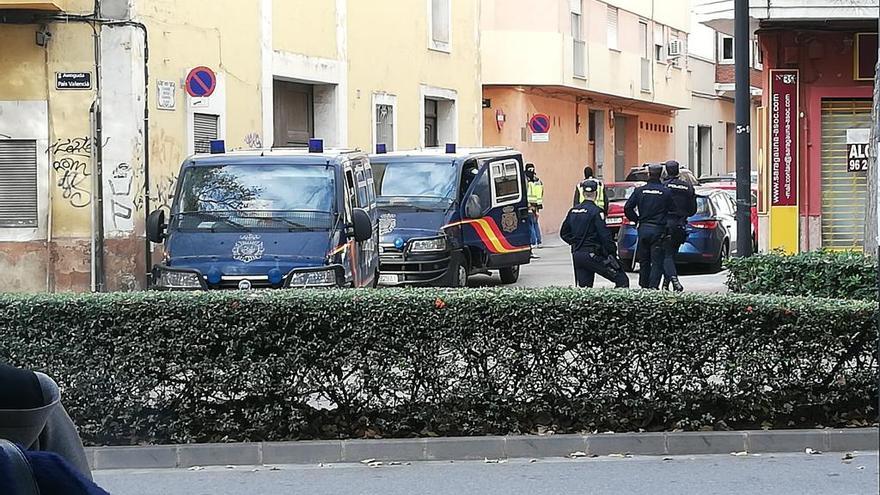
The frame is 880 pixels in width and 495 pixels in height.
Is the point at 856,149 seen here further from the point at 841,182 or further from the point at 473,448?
the point at 473,448

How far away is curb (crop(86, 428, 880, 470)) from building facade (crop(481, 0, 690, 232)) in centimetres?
2370

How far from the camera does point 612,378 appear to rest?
30.9 feet

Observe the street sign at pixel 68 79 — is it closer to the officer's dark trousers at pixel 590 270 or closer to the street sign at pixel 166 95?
the street sign at pixel 166 95

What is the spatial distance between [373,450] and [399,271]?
32.5ft

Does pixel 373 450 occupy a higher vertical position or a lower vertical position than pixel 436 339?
lower

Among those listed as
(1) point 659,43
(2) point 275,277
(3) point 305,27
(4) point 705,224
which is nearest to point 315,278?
(2) point 275,277

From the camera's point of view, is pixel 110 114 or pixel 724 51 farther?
pixel 724 51

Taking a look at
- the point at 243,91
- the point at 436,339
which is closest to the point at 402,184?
the point at 243,91

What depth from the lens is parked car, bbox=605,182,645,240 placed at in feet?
83.9

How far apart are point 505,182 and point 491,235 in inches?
39.1

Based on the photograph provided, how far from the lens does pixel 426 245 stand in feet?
62.6

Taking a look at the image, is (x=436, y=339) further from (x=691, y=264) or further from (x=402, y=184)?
(x=691, y=264)

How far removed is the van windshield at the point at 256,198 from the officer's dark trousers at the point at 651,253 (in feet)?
13.9

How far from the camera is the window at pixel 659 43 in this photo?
44875mm
